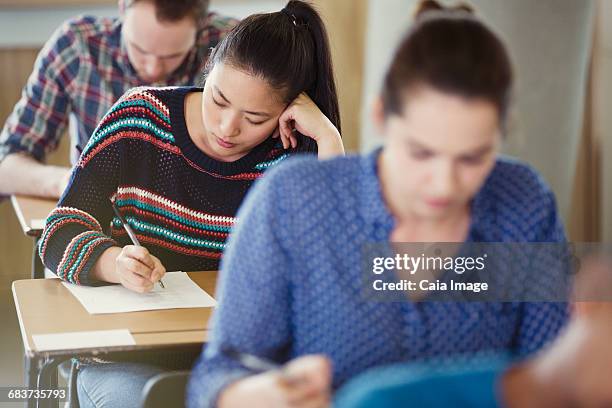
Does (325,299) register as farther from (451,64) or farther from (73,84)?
(73,84)

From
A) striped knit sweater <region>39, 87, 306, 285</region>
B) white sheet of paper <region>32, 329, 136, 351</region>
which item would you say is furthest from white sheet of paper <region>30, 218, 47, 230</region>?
white sheet of paper <region>32, 329, 136, 351</region>

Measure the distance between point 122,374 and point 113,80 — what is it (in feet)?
4.47

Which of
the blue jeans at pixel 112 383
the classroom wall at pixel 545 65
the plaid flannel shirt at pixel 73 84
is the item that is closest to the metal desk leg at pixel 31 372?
the blue jeans at pixel 112 383

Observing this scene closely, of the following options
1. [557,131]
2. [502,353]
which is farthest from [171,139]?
[557,131]

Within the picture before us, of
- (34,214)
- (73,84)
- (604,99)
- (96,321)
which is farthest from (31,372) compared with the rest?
(604,99)

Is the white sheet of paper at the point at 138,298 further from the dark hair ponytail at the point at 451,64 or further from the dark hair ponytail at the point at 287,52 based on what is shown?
the dark hair ponytail at the point at 451,64

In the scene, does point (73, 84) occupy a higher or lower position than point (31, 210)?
higher

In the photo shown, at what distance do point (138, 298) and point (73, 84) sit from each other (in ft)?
4.37

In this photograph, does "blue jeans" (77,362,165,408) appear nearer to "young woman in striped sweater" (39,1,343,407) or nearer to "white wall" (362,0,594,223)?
"young woman in striped sweater" (39,1,343,407)

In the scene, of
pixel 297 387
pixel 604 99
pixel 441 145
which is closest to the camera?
pixel 297 387

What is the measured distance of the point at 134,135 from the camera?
1951mm

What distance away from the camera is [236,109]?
186 cm

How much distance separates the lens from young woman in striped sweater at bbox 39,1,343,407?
1.84m

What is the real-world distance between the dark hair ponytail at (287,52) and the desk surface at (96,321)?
1.66ft
